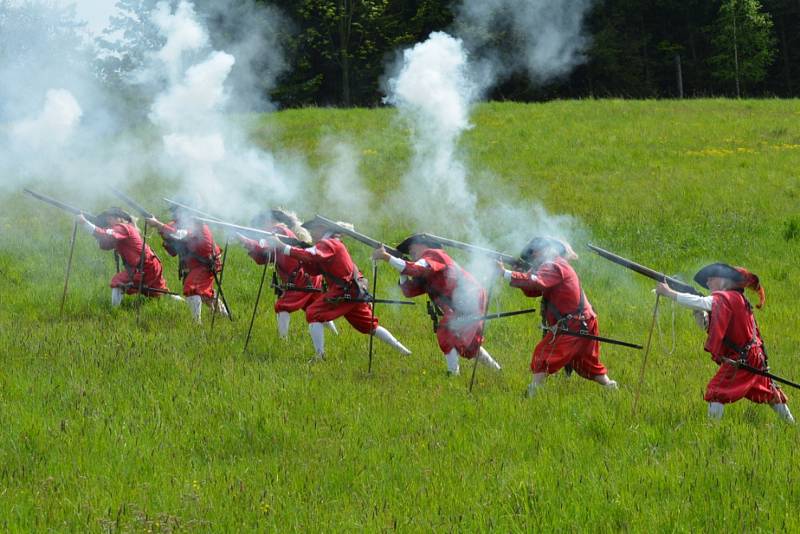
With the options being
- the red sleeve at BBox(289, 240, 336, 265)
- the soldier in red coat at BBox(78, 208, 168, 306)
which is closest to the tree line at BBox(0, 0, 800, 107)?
the soldier in red coat at BBox(78, 208, 168, 306)

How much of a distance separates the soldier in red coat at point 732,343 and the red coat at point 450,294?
3139mm

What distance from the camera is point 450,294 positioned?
1180cm

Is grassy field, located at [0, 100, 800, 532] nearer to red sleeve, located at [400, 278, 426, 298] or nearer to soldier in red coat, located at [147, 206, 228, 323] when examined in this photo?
soldier in red coat, located at [147, 206, 228, 323]

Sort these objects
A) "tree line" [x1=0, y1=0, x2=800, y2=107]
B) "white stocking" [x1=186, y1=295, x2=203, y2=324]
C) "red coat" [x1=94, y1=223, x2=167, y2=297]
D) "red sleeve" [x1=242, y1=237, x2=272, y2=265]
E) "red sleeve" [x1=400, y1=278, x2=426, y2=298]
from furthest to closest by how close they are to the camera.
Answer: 1. "tree line" [x1=0, y1=0, x2=800, y2=107]
2. "red coat" [x1=94, y1=223, x2=167, y2=297]
3. "white stocking" [x1=186, y1=295, x2=203, y2=324]
4. "red sleeve" [x1=242, y1=237, x2=272, y2=265]
5. "red sleeve" [x1=400, y1=278, x2=426, y2=298]

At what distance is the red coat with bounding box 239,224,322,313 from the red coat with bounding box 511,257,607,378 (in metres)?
4.34

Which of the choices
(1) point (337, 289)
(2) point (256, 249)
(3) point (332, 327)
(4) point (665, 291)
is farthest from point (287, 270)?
(4) point (665, 291)

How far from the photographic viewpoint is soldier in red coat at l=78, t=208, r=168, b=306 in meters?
15.5

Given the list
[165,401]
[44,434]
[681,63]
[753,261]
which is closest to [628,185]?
A: [753,261]

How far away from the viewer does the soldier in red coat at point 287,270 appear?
13.8 metres

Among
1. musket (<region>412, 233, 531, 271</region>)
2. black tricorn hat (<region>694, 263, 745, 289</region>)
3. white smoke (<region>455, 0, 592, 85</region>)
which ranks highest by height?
white smoke (<region>455, 0, 592, 85</region>)

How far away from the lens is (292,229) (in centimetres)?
1404

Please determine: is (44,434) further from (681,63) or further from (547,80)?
(681,63)

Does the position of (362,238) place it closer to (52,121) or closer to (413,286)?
(413,286)

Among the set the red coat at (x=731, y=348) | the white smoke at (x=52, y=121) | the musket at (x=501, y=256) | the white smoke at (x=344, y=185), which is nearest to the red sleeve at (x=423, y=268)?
the musket at (x=501, y=256)
